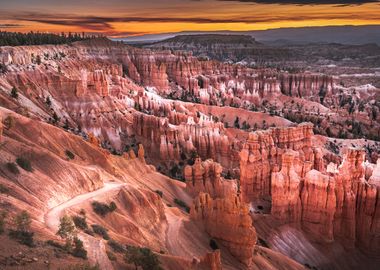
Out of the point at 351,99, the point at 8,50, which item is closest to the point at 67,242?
the point at 8,50

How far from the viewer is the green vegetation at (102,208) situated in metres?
21.4

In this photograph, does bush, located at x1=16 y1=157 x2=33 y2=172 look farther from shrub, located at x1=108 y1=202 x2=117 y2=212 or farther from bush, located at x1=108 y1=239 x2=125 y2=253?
bush, located at x1=108 y1=239 x2=125 y2=253

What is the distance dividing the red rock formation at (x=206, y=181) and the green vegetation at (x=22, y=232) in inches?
943

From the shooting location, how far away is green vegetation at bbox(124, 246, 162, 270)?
15.6 metres

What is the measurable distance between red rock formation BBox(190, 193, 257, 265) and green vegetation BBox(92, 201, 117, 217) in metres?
7.54

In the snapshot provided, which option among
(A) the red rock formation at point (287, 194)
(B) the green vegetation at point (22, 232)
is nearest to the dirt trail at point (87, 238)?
(B) the green vegetation at point (22, 232)

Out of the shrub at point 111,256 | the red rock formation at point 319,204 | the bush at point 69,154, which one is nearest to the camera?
the shrub at point 111,256

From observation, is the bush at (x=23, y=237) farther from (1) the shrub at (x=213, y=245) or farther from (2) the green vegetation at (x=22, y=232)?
(1) the shrub at (x=213, y=245)

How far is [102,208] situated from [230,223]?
341 inches

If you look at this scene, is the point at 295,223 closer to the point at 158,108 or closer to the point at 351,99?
the point at 158,108

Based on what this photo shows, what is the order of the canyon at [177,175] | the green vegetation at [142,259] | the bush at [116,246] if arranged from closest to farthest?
the green vegetation at [142,259]
the bush at [116,246]
the canyon at [177,175]

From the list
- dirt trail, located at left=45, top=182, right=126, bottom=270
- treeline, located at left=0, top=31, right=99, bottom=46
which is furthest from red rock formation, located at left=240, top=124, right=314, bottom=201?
treeline, located at left=0, top=31, right=99, bottom=46

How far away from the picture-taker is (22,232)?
45.9ft

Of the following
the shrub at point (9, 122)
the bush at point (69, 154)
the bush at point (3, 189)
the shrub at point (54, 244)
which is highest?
the shrub at point (9, 122)
